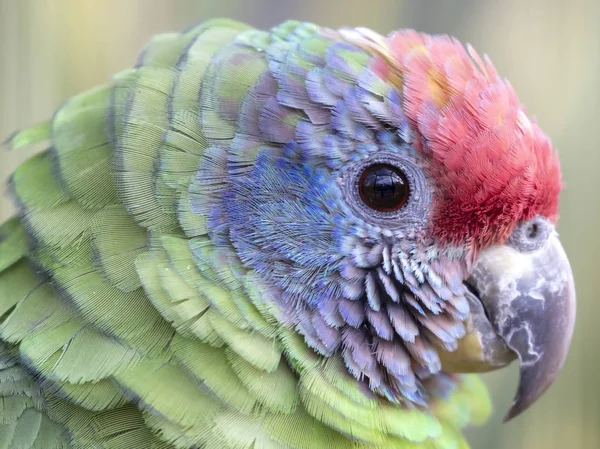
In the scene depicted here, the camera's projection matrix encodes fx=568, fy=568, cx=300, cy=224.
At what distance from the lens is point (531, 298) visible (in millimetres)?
1134

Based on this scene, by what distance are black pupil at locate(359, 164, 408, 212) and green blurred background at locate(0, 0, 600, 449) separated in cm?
172

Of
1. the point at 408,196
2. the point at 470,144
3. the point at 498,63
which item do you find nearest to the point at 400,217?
the point at 408,196

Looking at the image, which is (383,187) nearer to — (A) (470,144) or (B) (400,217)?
(B) (400,217)

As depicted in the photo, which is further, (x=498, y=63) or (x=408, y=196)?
(x=498, y=63)

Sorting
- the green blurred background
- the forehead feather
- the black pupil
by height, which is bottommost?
the green blurred background

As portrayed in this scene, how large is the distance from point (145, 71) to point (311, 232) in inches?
19.7

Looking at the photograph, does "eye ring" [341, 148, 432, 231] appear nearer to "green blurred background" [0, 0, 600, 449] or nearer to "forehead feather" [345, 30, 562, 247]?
"forehead feather" [345, 30, 562, 247]

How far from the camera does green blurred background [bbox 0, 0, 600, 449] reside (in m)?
2.53

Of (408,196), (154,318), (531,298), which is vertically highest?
(408,196)

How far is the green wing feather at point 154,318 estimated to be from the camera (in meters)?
0.99

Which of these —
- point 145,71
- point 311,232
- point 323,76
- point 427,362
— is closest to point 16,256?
point 145,71

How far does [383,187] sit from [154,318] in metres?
0.49

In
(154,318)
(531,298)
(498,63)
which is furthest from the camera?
(498,63)

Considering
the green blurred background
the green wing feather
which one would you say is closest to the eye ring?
the green wing feather
